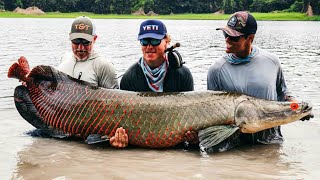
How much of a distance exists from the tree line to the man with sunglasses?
284 ft

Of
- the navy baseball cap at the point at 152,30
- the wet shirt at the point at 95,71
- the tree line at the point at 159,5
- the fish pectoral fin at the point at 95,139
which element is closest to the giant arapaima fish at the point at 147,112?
the fish pectoral fin at the point at 95,139

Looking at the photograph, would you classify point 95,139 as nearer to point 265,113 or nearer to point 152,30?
point 152,30

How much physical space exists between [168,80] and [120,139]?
1.08 metres

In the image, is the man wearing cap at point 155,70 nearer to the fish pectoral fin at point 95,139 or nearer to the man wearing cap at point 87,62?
the man wearing cap at point 87,62

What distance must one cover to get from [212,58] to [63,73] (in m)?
14.0

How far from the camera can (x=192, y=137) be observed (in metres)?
5.88

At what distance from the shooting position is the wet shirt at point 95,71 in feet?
22.6

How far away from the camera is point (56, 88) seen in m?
6.51

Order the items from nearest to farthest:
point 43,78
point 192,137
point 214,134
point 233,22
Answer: point 214,134, point 192,137, point 233,22, point 43,78

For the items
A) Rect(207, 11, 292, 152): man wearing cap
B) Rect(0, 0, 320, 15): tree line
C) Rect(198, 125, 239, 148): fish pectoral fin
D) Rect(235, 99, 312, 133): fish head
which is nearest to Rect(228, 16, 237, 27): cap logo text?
Rect(207, 11, 292, 152): man wearing cap

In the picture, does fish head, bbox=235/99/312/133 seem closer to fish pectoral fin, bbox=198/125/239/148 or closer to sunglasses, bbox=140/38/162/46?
fish pectoral fin, bbox=198/125/239/148

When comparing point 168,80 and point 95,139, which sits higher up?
point 168,80

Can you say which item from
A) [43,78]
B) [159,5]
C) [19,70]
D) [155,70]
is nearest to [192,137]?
[155,70]

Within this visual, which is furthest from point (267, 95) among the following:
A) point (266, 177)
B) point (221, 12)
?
point (221, 12)
